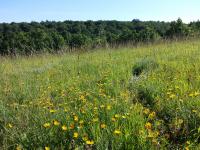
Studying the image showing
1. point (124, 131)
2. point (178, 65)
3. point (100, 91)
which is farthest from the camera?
point (178, 65)

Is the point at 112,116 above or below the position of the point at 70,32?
above

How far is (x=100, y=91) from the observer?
530 cm

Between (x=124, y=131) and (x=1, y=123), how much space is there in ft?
6.51

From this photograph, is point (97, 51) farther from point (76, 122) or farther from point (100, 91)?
point (76, 122)

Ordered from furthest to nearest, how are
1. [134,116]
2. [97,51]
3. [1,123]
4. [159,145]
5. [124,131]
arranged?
[97,51] < [1,123] < [134,116] < [124,131] < [159,145]

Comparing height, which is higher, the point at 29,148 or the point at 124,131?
the point at 124,131

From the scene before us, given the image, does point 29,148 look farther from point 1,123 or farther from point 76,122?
point 1,123

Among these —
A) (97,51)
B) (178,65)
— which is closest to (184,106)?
(178,65)

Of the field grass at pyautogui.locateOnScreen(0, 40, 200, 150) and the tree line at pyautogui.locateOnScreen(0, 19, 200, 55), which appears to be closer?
the field grass at pyautogui.locateOnScreen(0, 40, 200, 150)

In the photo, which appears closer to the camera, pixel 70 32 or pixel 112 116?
pixel 112 116

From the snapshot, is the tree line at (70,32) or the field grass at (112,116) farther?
the tree line at (70,32)

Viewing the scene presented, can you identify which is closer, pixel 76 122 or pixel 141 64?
pixel 76 122

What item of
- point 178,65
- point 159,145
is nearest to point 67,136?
point 159,145

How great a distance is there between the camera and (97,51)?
11.8 metres
